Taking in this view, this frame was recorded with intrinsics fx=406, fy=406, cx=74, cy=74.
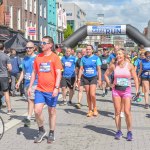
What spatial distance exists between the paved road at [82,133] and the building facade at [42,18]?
36776 millimetres

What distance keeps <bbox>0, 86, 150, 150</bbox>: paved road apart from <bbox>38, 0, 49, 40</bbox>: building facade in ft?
121

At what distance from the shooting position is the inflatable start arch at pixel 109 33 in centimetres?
2589

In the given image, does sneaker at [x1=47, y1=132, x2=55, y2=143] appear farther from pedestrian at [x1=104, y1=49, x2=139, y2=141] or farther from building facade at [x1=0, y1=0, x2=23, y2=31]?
building facade at [x1=0, y1=0, x2=23, y2=31]

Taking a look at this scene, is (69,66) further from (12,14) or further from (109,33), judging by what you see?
(12,14)

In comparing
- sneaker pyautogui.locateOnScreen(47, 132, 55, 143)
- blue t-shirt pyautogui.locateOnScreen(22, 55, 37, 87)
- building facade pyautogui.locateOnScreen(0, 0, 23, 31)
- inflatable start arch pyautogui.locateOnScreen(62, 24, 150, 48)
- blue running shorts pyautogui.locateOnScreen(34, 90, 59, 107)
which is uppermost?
building facade pyautogui.locateOnScreen(0, 0, 23, 31)

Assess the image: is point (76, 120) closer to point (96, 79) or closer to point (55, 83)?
point (96, 79)

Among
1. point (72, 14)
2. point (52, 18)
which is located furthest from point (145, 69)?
point (72, 14)

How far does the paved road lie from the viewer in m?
6.89

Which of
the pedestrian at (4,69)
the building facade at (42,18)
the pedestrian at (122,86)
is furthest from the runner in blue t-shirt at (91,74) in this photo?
the building facade at (42,18)

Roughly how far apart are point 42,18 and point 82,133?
4165cm

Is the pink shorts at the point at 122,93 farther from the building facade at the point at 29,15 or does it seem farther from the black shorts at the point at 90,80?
the building facade at the point at 29,15

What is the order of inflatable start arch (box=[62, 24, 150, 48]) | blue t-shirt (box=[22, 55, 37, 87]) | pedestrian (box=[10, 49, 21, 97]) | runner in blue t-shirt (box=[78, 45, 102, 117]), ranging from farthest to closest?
inflatable start arch (box=[62, 24, 150, 48]) < pedestrian (box=[10, 49, 21, 97]) < runner in blue t-shirt (box=[78, 45, 102, 117]) < blue t-shirt (box=[22, 55, 37, 87])

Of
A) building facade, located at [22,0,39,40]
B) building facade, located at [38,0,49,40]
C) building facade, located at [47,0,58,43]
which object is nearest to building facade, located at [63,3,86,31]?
building facade, located at [47,0,58,43]

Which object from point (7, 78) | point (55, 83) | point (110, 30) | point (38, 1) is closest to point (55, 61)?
point (55, 83)
